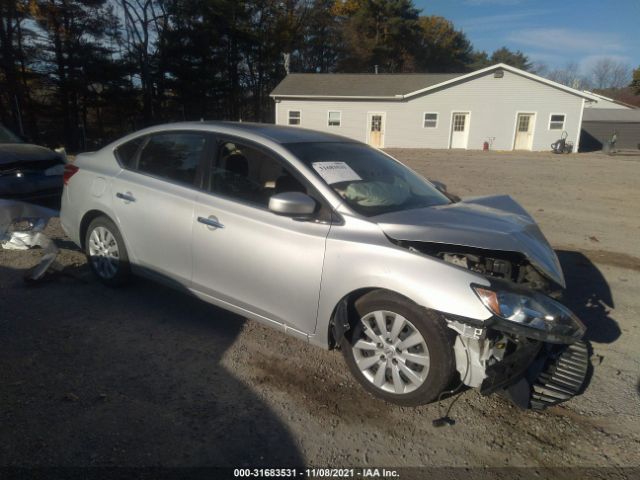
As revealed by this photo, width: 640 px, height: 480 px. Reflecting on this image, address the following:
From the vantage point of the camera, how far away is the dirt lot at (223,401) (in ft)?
8.57

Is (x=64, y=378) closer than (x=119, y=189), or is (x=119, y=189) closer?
(x=64, y=378)

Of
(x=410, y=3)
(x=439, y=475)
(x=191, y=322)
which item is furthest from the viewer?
(x=410, y=3)

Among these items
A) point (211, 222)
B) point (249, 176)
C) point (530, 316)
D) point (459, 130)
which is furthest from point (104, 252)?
point (459, 130)

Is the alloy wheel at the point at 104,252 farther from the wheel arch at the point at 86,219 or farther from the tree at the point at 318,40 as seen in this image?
the tree at the point at 318,40

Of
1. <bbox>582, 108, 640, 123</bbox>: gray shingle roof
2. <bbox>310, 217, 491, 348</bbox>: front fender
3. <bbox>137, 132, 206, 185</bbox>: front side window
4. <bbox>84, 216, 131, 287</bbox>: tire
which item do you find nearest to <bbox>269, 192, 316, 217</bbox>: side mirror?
<bbox>310, 217, 491, 348</bbox>: front fender

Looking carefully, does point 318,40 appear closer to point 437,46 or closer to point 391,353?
point 437,46

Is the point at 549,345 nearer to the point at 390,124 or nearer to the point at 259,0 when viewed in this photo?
the point at 390,124

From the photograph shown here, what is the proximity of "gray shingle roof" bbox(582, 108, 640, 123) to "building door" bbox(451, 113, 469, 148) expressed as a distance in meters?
14.3

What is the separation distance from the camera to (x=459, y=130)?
28.7 metres

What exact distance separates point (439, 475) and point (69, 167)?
465 centimetres

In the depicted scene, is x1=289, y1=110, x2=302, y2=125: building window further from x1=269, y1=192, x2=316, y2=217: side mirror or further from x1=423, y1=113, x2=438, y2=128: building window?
x1=269, y1=192, x2=316, y2=217: side mirror

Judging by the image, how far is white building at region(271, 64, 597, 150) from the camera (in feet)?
89.9

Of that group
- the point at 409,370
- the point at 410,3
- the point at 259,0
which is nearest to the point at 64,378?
Answer: the point at 409,370

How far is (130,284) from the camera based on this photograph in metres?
4.72
